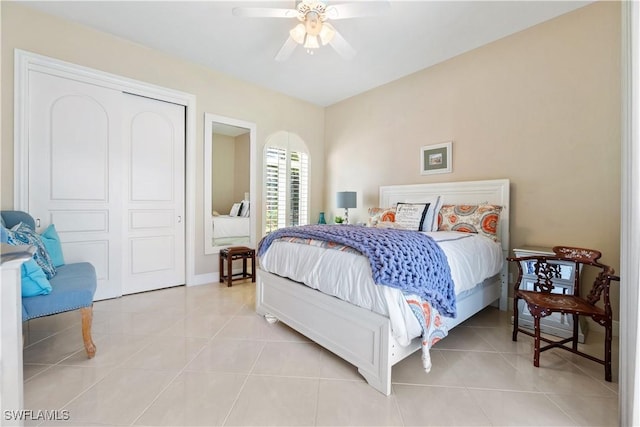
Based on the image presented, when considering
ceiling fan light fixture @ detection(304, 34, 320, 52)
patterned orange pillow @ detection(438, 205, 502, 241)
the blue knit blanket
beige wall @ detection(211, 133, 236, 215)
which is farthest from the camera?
beige wall @ detection(211, 133, 236, 215)

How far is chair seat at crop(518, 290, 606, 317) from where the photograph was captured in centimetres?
A: 160

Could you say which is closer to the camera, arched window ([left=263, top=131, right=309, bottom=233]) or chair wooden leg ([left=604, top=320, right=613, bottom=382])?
chair wooden leg ([left=604, top=320, right=613, bottom=382])

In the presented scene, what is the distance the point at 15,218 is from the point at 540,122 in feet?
15.5

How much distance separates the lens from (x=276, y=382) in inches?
60.0

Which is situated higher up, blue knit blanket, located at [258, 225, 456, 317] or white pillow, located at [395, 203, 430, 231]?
white pillow, located at [395, 203, 430, 231]

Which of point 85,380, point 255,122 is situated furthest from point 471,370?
point 255,122

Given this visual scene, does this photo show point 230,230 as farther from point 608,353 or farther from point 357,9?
point 608,353

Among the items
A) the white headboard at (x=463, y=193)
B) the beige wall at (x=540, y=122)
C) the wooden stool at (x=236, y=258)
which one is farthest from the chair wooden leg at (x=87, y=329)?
the beige wall at (x=540, y=122)

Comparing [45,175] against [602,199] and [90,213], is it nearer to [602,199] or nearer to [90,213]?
[90,213]

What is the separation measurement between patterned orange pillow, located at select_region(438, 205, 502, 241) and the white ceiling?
5.79 feet

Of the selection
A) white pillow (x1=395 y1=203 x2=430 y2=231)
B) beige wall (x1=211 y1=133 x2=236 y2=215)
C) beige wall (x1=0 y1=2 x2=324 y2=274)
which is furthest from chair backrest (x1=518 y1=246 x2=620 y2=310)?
beige wall (x1=211 y1=133 x2=236 y2=215)

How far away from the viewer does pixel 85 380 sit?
152 cm

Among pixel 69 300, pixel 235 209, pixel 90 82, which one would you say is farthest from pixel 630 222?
pixel 90 82

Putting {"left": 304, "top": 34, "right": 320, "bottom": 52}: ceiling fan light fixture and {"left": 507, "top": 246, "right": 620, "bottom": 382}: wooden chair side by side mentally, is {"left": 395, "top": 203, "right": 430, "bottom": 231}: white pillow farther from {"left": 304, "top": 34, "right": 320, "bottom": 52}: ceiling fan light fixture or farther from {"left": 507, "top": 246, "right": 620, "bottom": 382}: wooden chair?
{"left": 304, "top": 34, "right": 320, "bottom": 52}: ceiling fan light fixture
